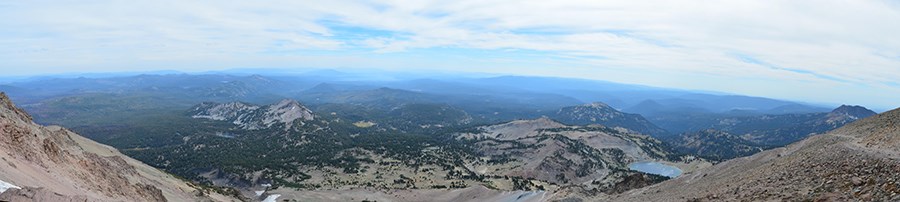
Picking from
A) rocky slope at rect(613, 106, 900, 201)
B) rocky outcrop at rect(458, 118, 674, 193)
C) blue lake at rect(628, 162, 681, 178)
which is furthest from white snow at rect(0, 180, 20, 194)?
blue lake at rect(628, 162, 681, 178)

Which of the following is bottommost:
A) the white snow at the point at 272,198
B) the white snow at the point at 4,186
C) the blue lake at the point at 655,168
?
the blue lake at the point at 655,168

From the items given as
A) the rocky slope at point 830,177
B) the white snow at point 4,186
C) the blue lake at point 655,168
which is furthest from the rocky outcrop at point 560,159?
the white snow at point 4,186

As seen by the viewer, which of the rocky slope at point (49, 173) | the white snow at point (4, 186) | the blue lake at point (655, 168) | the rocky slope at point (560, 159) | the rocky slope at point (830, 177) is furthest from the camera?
the blue lake at point (655, 168)

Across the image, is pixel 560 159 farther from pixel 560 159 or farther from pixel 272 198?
pixel 272 198

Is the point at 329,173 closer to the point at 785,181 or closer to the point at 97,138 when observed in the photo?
the point at 785,181

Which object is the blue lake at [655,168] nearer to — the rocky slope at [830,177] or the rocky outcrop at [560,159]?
the rocky outcrop at [560,159]

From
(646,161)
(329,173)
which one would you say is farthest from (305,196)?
(646,161)

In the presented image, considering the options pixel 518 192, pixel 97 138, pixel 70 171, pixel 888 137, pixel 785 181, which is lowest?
pixel 97 138

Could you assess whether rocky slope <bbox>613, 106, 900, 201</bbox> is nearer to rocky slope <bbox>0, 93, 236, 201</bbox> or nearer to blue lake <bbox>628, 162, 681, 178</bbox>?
rocky slope <bbox>0, 93, 236, 201</bbox>
